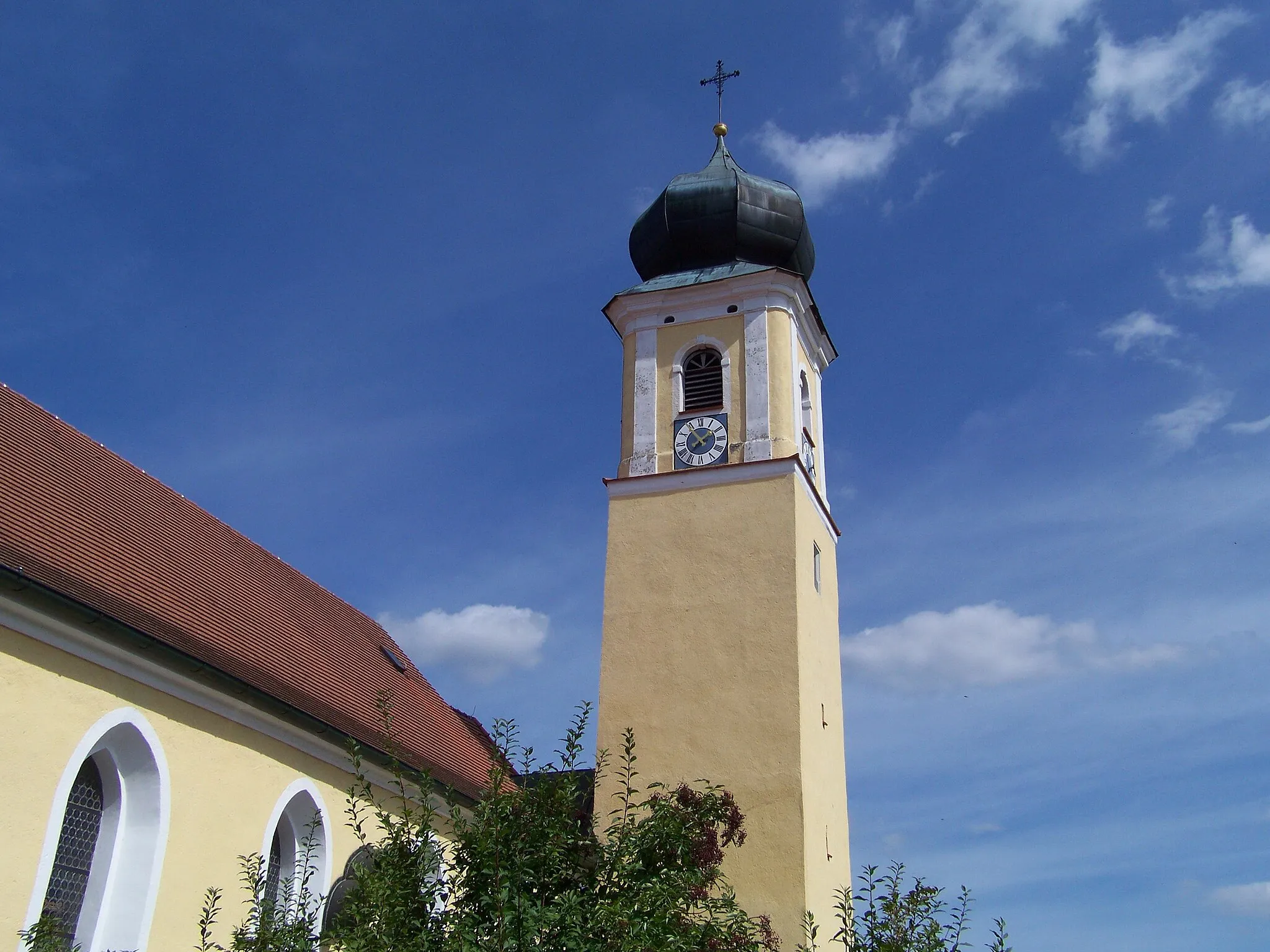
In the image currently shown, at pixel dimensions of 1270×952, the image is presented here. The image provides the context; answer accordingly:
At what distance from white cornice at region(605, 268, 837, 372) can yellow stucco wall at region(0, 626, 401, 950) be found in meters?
8.54

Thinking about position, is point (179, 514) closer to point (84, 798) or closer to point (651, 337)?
point (84, 798)

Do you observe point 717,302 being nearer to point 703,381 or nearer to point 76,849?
point 703,381

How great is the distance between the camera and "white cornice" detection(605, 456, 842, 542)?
16516 millimetres

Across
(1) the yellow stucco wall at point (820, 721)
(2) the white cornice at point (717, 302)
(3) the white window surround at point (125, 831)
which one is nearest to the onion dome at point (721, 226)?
(2) the white cornice at point (717, 302)

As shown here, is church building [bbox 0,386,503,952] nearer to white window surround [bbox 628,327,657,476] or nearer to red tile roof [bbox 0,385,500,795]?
red tile roof [bbox 0,385,500,795]

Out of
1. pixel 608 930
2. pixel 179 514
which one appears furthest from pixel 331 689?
pixel 608 930

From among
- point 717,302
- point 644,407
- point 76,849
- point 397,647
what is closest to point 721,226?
point 717,302

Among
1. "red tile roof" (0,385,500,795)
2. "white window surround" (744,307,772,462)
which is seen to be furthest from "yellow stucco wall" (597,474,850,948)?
"red tile roof" (0,385,500,795)

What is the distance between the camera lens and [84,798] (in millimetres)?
9820

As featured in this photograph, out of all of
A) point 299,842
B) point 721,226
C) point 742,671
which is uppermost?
point 721,226

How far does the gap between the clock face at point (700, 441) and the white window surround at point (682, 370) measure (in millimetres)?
131

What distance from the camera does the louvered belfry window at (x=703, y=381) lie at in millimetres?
17578

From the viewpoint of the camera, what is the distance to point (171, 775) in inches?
402

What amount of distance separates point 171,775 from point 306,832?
2.14 meters
